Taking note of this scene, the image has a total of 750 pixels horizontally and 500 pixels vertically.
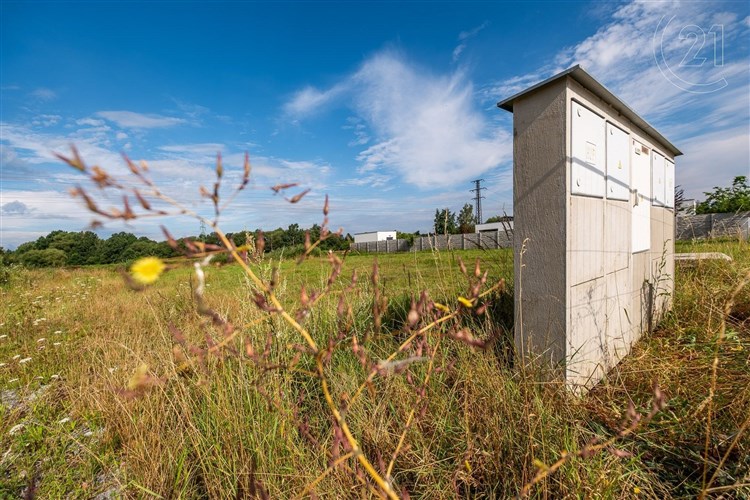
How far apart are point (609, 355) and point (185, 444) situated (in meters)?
3.03

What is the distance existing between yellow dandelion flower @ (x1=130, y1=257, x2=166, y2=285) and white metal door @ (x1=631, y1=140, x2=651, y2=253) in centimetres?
411

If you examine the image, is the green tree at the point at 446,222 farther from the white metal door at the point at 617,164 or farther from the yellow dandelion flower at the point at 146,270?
the yellow dandelion flower at the point at 146,270

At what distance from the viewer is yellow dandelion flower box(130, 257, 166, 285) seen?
1.50 feet

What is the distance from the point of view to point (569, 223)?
2299mm

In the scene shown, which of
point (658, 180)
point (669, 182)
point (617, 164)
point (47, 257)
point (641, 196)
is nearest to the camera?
point (617, 164)

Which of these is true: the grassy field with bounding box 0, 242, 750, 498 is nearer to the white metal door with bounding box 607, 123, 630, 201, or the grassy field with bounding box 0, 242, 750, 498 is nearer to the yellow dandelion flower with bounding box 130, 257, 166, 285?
the yellow dandelion flower with bounding box 130, 257, 166, 285

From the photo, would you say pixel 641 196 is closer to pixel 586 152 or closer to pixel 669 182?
pixel 669 182

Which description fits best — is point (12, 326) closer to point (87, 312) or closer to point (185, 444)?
point (87, 312)

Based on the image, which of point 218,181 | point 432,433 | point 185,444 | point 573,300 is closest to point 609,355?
point 573,300

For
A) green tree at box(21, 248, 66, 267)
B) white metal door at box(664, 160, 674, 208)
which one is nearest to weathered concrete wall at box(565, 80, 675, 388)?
white metal door at box(664, 160, 674, 208)

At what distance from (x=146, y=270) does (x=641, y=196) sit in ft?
15.1

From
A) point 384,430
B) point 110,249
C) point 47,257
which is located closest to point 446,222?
point 384,430

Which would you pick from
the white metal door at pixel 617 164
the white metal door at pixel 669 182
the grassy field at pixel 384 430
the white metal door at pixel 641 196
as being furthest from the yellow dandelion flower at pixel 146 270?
the white metal door at pixel 669 182

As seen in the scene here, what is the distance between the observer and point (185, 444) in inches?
73.0
